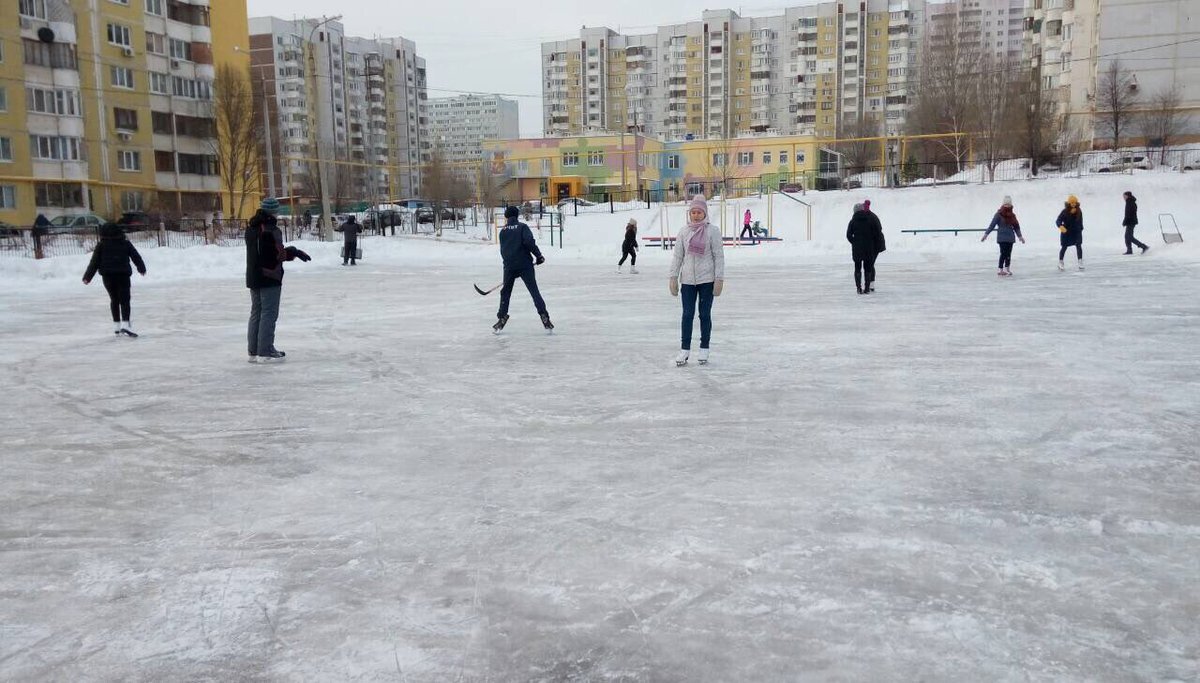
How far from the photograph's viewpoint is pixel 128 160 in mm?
51281

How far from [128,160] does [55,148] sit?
6.17 metres

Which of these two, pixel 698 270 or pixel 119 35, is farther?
pixel 119 35

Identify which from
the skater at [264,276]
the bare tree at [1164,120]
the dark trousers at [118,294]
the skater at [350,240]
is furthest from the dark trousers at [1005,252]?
the bare tree at [1164,120]

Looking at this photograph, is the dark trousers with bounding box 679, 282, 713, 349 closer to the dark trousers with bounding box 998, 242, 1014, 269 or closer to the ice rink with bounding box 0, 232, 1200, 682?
the ice rink with bounding box 0, 232, 1200, 682

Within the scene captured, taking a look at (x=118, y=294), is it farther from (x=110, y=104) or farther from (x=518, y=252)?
Answer: (x=110, y=104)

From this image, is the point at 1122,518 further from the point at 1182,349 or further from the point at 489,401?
the point at 1182,349

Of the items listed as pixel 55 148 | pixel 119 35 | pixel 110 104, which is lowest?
pixel 55 148

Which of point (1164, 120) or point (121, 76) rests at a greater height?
point (121, 76)

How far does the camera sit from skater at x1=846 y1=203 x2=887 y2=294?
1448cm

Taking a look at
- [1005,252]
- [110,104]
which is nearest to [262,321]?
[1005,252]

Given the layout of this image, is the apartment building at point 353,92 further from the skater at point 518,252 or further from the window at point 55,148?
the skater at point 518,252

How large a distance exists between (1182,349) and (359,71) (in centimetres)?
11531

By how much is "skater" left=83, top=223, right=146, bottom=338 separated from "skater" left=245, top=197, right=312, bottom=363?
280 cm

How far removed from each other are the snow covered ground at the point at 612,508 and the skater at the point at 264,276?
1.05 ft
